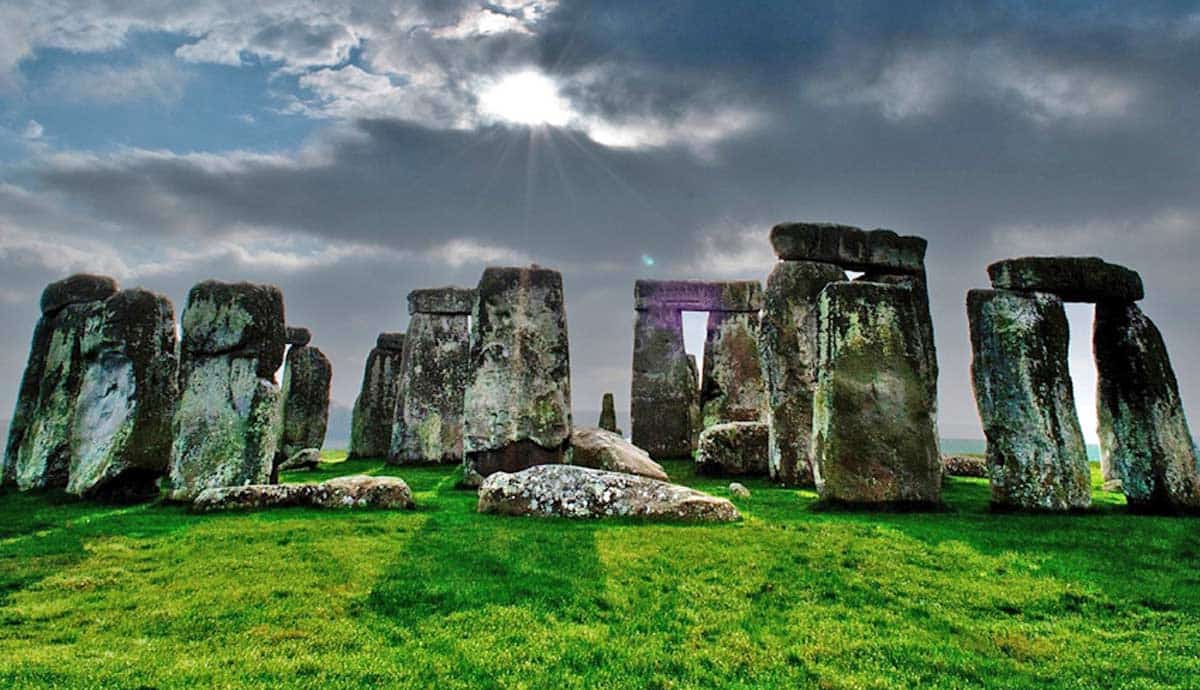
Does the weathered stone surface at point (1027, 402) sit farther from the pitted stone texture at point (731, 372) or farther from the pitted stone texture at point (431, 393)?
the pitted stone texture at point (431, 393)

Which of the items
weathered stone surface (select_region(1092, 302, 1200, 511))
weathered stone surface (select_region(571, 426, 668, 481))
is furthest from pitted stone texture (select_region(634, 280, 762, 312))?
weathered stone surface (select_region(1092, 302, 1200, 511))

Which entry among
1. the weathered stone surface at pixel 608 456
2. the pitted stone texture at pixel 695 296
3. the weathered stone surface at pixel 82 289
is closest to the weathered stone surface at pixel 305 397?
the weathered stone surface at pixel 82 289

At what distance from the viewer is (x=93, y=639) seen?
4586mm

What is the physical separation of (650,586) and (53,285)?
552 inches

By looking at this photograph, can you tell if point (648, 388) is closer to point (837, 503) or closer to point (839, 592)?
point (837, 503)

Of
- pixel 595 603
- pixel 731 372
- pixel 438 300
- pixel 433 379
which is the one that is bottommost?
pixel 595 603

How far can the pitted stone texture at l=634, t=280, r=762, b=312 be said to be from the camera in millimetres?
19797

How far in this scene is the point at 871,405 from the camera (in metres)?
8.84

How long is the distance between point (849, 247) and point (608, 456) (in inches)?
263

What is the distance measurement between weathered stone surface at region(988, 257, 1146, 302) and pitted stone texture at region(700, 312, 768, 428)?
30.7ft

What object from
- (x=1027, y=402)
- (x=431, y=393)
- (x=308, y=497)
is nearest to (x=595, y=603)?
(x=308, y=497)

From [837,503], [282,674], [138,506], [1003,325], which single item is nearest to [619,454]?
[837,503]

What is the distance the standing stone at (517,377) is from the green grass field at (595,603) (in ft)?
11.9

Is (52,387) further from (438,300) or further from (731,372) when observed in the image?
(731,372)
